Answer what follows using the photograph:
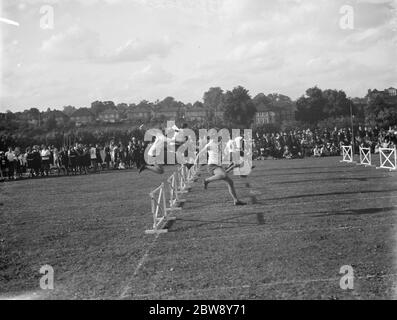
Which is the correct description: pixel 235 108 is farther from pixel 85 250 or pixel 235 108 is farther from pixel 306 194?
pixel 85 250

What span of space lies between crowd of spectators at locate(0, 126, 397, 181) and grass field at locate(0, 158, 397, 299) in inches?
513

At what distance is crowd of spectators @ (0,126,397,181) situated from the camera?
28.5m

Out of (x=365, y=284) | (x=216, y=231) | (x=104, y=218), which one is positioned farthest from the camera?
(x=104, y=218)

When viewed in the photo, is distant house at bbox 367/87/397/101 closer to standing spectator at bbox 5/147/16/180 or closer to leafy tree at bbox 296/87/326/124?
leafy tree at bbox 296/87/326/124

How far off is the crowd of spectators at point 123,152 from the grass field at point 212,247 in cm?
1304

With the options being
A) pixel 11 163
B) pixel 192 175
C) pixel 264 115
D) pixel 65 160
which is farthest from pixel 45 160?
pixel 264 115

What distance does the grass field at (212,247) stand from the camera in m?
6.38

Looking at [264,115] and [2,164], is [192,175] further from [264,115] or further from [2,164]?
[264,115]

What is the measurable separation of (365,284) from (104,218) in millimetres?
7867

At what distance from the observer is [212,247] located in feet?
28.0

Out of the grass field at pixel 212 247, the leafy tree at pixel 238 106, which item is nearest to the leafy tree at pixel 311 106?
the leafy tree at pixel 238 106

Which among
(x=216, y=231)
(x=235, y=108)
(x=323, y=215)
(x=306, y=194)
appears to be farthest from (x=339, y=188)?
(x=235, y=108)

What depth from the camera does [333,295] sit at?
230 inches

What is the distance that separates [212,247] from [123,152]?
954 inches
